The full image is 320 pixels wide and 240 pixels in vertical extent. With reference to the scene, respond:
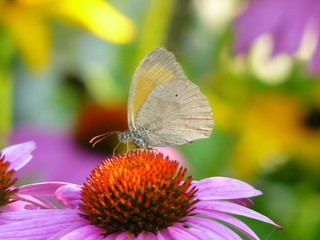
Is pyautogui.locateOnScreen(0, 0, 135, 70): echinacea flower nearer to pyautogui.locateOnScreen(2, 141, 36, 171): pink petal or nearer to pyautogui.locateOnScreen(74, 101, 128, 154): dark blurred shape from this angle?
pyautogui.locateOnScreen(74, 101, 128, 154): dark blurred shape

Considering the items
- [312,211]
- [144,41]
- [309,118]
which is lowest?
[312,211]

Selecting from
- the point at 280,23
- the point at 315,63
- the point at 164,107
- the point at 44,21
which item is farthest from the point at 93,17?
the point at 164,107

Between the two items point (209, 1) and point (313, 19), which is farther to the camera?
point (209, 1)

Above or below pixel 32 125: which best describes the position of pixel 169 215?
above

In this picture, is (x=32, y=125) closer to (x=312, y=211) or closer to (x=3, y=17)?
(x=3, y=17)

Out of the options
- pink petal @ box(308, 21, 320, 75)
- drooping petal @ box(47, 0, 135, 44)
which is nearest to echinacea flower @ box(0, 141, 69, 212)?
pink petal @ box(308, 21, 320, 75)

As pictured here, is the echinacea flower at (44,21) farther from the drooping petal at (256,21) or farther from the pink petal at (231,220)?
the pink petal at (231,220)

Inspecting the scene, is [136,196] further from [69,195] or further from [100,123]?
[100,123]

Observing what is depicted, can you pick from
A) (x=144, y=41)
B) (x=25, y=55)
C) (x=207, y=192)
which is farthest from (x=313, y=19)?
(x=207, y=192)
